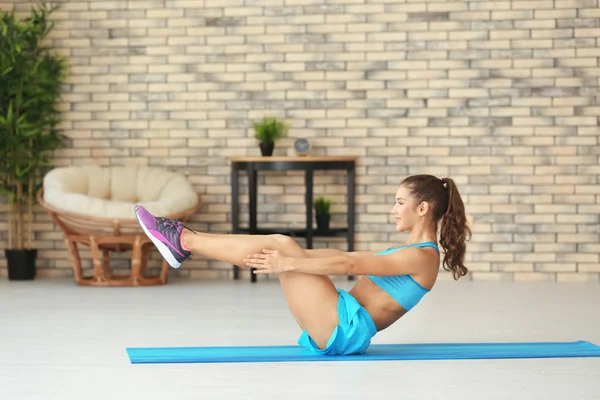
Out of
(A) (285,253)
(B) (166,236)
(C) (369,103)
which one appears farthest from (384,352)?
(C) (369,103)

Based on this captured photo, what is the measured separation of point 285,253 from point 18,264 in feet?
13.5

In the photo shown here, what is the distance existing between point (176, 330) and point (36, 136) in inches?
122

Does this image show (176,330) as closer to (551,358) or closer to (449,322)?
(449,322)

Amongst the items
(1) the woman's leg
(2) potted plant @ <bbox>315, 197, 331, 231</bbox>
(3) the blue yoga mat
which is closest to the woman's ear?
(1) the woman's leg

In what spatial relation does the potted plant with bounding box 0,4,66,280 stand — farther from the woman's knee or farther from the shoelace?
the woman's knee

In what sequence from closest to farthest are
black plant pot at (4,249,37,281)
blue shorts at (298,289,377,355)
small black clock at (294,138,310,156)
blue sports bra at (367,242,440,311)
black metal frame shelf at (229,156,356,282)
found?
blue shorts at (298,289,377,355), blue sports bra at (367,242,440,311), black metal frame shelf at (229,156,356,282), small black clock at (294,138,310,156), black plant pot at (4,249,37,281)

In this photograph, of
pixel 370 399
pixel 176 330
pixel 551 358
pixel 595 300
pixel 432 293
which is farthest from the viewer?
pixel 432 293

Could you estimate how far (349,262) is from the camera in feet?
10.9

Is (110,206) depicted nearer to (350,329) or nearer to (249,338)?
(249,338)

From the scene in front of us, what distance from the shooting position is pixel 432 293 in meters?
6.12

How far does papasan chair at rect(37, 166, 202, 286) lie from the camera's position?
627 cm

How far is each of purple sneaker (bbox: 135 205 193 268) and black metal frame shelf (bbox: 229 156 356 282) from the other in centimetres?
296

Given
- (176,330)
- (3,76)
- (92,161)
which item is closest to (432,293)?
(176,330)

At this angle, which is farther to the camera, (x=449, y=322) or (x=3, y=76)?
(x=3, y=76)
